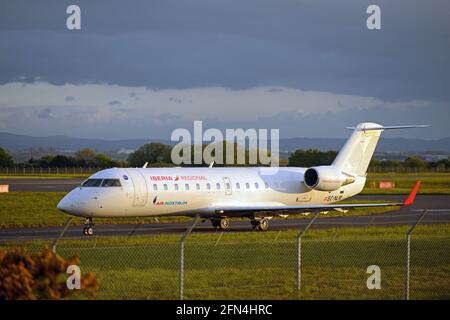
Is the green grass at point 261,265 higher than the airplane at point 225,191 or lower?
lower

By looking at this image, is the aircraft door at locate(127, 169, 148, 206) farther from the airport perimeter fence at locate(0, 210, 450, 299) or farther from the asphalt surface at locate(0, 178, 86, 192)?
the asphalt surface at locate(0, 178, 86, 192)

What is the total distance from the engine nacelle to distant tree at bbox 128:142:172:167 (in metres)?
68.9

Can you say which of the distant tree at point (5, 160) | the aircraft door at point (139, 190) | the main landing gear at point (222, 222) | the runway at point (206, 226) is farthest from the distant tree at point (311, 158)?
the aircraft door at point (139, 190)

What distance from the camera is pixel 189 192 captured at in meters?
35.1

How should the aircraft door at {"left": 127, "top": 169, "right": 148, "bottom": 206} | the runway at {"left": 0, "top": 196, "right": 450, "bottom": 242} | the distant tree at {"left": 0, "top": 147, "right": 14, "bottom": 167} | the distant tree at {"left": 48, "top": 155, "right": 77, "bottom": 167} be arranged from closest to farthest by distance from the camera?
the runway at {"left": 0, "top": 196, "right": 450, "bottom": 242} → the aircraft door at {"left": 127, "top": 169, "right": 148, "bottom": 206} → the distant tree at {"left": 48, "top": 155, "right": 77, "bottom": 167} → the distant tree at {"left": 0, "top": 147, "right": 14, "bottom": 167}

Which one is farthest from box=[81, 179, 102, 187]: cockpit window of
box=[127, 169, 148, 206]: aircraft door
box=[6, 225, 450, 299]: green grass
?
box=[6, 225, 450, 299]: green grass

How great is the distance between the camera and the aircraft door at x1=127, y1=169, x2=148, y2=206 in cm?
3338

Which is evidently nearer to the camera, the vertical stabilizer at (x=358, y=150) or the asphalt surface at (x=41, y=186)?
the vertical stabilizer at (x=358, y=150)

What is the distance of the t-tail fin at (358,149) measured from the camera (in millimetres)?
39781

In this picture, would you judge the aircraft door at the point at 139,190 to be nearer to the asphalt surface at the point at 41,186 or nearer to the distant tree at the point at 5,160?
the asphalt surface at the point at 41,186

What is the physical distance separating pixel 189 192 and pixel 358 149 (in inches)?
361

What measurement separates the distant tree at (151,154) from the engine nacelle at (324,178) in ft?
226

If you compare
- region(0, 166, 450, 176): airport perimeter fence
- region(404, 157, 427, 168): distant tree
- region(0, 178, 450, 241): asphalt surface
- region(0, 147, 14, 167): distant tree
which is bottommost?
region(0, 178, 450, 241): asphalt surface

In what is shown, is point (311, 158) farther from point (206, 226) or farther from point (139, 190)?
point (139, 190)
